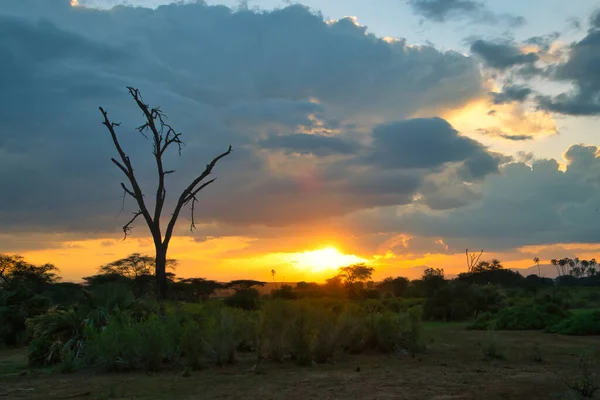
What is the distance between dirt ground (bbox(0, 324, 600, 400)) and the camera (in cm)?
1070

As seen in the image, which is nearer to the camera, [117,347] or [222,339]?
[117,347]

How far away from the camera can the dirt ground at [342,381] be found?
10703 millimetres

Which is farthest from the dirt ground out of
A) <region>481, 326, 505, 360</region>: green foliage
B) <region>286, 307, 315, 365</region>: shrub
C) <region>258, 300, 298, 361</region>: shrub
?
<region>258, 300, 298, 361</region>: shrub

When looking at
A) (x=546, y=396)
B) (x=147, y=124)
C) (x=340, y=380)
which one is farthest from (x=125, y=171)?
(x=546, y=396)

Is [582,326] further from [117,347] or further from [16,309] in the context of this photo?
[16,309]

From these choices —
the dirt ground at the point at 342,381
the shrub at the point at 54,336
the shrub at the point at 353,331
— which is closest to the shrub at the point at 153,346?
the dirt ground at the point at 342,381

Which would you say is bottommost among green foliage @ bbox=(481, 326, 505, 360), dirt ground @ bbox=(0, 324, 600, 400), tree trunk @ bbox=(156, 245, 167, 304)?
dirt ground @ bbox=(0, 324, 600, 400)

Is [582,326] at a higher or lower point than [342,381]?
higher

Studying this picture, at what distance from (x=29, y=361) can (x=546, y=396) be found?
1333 cm

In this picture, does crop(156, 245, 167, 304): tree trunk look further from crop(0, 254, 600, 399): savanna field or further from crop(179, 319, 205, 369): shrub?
crop(179, 319, 205, 369): shrub

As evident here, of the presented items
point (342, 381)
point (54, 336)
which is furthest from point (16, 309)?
point (342, 381)

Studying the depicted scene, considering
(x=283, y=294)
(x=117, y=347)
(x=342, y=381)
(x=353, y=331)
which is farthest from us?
(x=283, y=294)

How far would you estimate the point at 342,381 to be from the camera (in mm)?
12055

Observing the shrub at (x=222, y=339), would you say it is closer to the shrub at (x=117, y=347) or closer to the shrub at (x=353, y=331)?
the shrub at (x=117, y=347)
